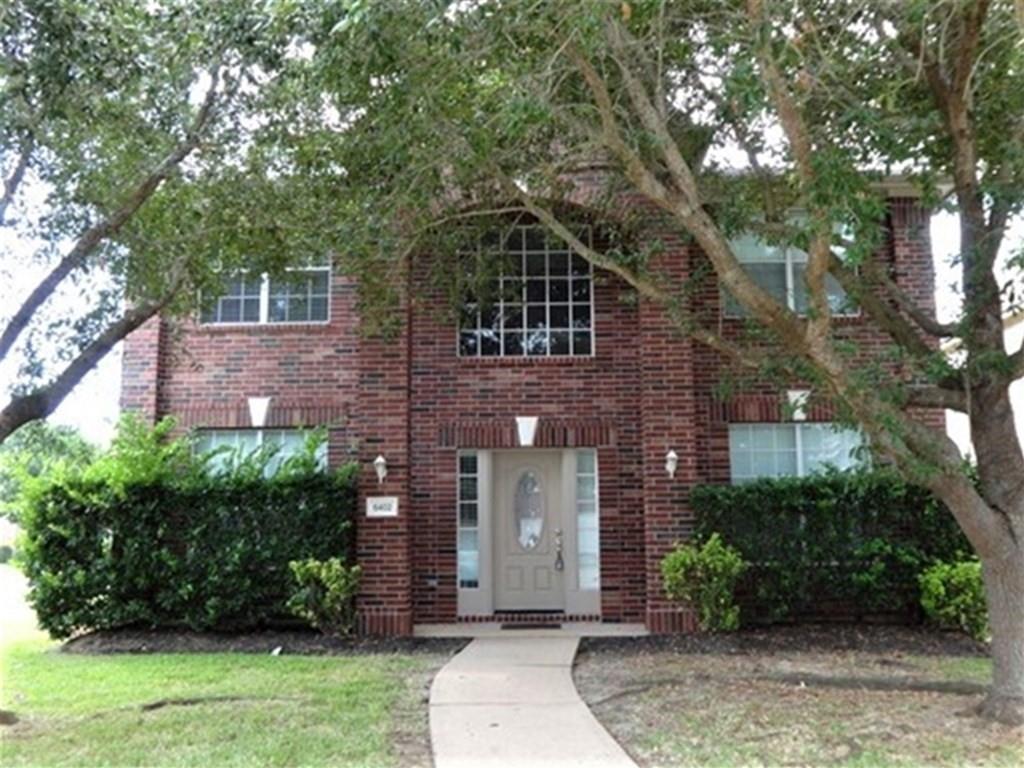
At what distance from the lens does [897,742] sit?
19.2 feet

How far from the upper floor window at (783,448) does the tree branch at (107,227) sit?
7661 mm

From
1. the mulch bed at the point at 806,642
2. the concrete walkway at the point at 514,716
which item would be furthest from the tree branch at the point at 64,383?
the mulch bed at the point at 806,642

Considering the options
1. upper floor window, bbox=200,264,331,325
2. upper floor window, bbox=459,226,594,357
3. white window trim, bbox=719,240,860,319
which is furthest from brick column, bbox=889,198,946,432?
upper floor window, bbox=200,264,331,325

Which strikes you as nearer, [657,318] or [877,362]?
[877,362]

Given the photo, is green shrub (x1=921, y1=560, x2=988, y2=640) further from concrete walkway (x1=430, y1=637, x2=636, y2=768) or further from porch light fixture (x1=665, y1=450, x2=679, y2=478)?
concrete walkway (x1=430, y1=637, x2=636, y2=768)

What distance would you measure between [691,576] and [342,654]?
13.3 ft

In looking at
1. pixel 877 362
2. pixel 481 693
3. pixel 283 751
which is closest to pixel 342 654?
pixel 481 693

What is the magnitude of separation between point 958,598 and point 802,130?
6.47 metres

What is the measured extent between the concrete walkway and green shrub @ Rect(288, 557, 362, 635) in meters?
1.81

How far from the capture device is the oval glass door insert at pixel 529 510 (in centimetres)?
1173

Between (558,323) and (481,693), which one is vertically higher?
(558,323)

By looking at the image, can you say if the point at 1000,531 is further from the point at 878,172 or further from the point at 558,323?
the point at 558,323

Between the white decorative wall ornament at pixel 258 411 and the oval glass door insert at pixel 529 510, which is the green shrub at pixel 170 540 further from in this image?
the oval glass door insert at pixel 529 510

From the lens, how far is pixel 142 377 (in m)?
12.0
